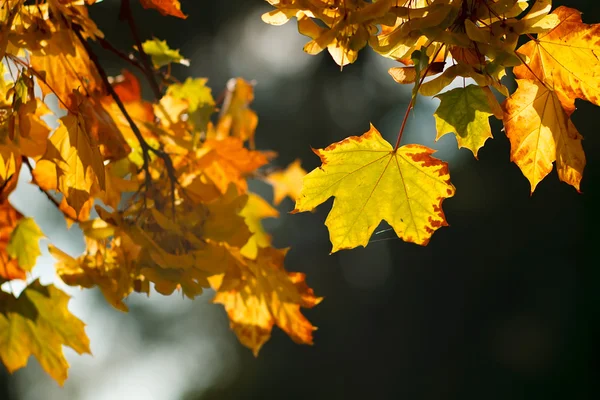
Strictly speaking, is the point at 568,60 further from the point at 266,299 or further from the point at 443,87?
the point at 266,299

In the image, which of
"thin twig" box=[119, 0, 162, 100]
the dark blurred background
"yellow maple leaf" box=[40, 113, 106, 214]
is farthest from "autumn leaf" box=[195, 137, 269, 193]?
the dark blurred background

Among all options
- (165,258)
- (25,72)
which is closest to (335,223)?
(165,258)

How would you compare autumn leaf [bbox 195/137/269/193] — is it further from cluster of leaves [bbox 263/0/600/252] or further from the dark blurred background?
the dark blurred background

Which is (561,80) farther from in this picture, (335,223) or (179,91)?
(179,91)

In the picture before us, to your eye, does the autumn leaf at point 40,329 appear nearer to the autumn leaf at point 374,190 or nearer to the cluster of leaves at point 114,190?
the cluster of leaves at point 114,190

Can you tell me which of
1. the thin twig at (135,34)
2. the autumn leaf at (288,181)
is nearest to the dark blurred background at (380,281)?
the autumn leaf at (288,181)
